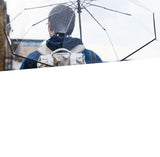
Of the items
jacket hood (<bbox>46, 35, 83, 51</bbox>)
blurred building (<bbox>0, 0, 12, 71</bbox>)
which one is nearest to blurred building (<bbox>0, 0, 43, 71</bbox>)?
blurred building (<bbox>0, 0, 12, 71</bbox>)

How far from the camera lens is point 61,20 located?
189 cm

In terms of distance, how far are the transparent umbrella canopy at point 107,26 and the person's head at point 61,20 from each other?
29 millimetres

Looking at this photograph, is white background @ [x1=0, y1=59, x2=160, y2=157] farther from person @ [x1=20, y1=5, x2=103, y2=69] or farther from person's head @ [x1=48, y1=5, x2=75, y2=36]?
person's head @ [x1=48, y1=5, x2=75, y2=36]

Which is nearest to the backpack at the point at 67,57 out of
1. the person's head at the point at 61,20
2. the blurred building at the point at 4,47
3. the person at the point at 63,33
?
the person at the point at 63,33

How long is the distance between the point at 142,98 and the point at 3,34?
3.42 feet

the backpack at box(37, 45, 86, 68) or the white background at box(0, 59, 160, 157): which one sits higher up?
the backpack at box(37, 45, 86, 68)

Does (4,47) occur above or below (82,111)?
above

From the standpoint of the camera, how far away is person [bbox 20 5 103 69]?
1.89 m

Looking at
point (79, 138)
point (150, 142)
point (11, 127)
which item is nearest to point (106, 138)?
point (79, 138)

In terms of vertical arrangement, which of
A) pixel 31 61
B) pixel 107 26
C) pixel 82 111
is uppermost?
pixel 107 26

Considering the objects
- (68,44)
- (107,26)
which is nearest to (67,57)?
(68,44)

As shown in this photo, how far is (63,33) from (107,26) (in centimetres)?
31

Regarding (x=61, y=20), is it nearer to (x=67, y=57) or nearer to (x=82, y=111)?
(x=67, y=57)

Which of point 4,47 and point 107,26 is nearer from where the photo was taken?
point 4,47
